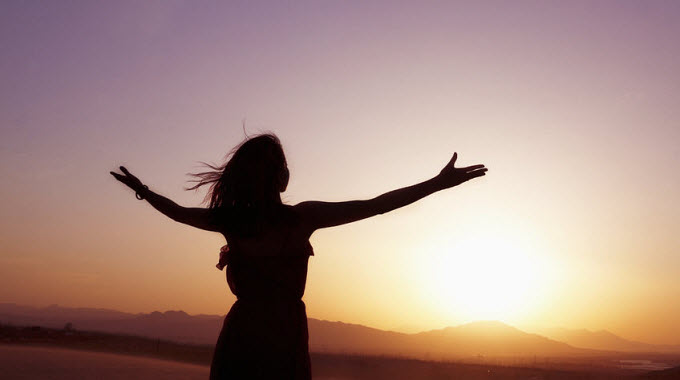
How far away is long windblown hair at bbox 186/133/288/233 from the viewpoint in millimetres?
2717

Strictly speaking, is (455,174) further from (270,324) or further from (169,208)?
(169,208)

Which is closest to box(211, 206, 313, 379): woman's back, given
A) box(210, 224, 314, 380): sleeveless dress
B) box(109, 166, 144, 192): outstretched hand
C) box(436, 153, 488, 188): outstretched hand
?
box(210, 224, 314, 380): sleeveless dress

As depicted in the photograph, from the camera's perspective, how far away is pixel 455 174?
3.02 meters

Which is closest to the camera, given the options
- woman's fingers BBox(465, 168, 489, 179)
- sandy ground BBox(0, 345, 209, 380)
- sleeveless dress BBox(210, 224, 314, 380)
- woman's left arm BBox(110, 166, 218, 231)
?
sleeveless dress BBox(210, 224, 314, 380)

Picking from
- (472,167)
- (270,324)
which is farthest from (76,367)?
(472,167)

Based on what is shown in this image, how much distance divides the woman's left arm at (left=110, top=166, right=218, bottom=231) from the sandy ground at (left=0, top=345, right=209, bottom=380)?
19.5 meters

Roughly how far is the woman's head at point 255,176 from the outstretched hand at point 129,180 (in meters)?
0.73

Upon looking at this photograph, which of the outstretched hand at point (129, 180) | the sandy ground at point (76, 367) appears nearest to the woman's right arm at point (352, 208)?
the outstretched hand at point (129, 180)

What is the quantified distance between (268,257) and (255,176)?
1.16 feet

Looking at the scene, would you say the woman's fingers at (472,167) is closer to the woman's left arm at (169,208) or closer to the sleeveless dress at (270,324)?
the sleeveless dress at (270,324)

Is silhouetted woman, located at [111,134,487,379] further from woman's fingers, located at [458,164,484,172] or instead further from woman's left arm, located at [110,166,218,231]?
woman's fingers, located at [458,164,484,172]

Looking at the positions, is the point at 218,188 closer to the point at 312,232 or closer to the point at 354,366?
the point at 312,232

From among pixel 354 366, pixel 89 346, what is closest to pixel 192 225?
pixel 89 346

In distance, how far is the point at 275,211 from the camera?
8.73ft
